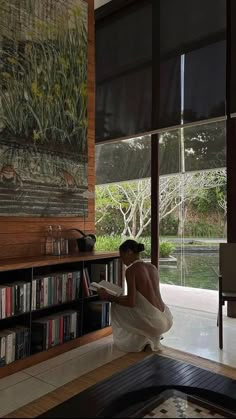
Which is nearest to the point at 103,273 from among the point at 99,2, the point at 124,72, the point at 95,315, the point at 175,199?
the point at 95,315

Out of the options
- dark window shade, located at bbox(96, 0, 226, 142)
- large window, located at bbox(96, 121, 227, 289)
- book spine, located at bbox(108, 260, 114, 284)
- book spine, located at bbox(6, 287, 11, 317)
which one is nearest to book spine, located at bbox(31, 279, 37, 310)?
book spine, located at bbox(6, 287, 11, 317)

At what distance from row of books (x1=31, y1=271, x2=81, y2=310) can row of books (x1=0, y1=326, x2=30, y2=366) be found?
20cm

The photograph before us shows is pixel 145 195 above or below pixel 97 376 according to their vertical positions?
above

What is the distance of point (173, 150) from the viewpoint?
14.0 feet

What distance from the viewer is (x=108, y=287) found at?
3.04 metres

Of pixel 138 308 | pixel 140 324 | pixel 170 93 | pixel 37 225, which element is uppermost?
pixel 170 93

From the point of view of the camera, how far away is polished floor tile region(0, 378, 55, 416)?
206 centimetres

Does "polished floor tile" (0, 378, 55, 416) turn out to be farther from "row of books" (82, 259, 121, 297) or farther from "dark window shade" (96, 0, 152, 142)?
"dark window shade" (96, 0, 152, 142)

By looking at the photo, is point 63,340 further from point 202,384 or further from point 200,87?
point 200,87

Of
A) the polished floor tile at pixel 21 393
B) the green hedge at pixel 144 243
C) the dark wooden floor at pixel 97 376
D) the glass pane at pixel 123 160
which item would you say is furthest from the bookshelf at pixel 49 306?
the glass pane at pixel 123 160

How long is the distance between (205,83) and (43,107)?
1846 mm

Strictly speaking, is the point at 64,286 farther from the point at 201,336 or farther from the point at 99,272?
the point at 201,336

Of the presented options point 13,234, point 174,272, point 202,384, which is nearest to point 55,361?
point 13,234

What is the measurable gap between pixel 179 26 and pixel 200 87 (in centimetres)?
84
